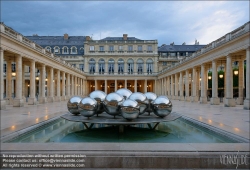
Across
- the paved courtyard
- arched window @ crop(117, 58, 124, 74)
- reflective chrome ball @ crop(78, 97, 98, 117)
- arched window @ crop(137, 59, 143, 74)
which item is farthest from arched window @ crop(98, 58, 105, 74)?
reflective chrome ball @ crop(78, 97, 98, 117)

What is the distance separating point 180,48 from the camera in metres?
88.9

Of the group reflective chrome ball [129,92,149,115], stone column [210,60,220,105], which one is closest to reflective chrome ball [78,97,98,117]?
reflective chrome ball [129,92,149,115]

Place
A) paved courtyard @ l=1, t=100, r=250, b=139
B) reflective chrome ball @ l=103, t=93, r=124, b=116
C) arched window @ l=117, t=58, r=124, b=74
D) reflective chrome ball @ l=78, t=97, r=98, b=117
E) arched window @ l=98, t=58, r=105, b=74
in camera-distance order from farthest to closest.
Answer: arched window @ l=117, t=58, r=124, b=74 → arched window @ l=98, t=58, r=105, b=74 → reflective chrome ball @ l=78, t=97, r=98, b=117 → reflective chrome ball @ l=103, t=93, r=124, b=116 → paved courtyard @ l=1, t=100, r=250, b=139

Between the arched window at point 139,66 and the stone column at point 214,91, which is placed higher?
the arched window at point 139,66

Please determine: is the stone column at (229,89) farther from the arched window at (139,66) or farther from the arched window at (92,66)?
the arched window at (92,66)

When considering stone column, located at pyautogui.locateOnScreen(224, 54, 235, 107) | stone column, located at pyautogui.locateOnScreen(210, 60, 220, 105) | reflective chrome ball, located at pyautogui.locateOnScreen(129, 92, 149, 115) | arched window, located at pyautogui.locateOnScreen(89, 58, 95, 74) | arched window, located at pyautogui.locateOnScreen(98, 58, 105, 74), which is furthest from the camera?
arched window, located at pyautogui.locateOnScreen(98, 58, 105, 74)

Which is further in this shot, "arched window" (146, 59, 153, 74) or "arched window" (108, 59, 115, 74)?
"arched window" (108, 59, 115, 74)

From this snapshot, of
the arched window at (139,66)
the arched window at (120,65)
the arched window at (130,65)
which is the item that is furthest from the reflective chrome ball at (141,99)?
the arched window at (120,65)

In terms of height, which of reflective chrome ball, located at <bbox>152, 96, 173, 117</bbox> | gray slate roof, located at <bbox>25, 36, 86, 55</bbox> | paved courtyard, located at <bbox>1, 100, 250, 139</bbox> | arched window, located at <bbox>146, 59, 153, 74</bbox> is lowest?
paved courtyard, located at <bbox>1, 100, 250, 139</bbox>

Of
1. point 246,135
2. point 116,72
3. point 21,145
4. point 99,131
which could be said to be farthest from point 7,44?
point 116,72

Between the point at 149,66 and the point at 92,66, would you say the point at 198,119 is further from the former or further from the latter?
the point at 92,66

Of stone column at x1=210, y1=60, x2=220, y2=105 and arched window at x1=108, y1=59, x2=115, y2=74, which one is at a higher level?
arched window at x1=108, y1=59, x2=115, y2=74

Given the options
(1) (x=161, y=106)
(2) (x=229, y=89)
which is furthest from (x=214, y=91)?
(1) (x=161, y=106)

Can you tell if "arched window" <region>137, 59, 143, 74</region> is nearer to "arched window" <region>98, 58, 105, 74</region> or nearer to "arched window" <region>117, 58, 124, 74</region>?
"arched window" <region>117, 58, 124, 74</region>
